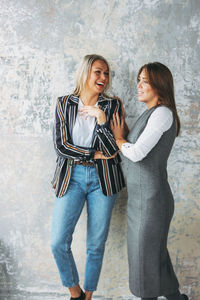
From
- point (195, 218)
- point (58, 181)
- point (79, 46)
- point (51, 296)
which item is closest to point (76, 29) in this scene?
point (79, 46)

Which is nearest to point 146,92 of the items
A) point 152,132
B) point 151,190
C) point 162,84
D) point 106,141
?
point 162,84

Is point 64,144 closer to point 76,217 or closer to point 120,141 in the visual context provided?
point 120,141

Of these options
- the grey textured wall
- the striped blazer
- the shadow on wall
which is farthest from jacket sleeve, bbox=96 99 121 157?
the shadow on wall

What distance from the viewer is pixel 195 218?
245cm

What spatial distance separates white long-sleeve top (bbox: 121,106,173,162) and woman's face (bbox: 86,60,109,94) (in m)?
0.53

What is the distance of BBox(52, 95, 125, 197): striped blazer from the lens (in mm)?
2004

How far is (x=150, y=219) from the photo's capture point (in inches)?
72.7

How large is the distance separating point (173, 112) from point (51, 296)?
200cm

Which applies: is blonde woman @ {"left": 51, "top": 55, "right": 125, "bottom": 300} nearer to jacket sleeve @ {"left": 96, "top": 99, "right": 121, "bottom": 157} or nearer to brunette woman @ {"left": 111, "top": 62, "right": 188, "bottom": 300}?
jacket sleeve @ {"left": 96, "top": 99, "right": 121, "bottom": 157}

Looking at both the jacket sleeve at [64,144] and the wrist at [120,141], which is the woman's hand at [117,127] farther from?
the jacket sleeve at [64,144]

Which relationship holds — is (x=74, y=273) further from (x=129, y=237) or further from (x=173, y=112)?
(x=173, y=112)

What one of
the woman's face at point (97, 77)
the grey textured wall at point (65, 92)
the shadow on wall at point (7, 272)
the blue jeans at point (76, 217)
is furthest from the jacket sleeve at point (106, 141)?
the shadow on wall at point (7, 272)

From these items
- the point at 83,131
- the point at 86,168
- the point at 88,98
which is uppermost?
the point at 88,98

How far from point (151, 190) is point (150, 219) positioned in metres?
0.20
